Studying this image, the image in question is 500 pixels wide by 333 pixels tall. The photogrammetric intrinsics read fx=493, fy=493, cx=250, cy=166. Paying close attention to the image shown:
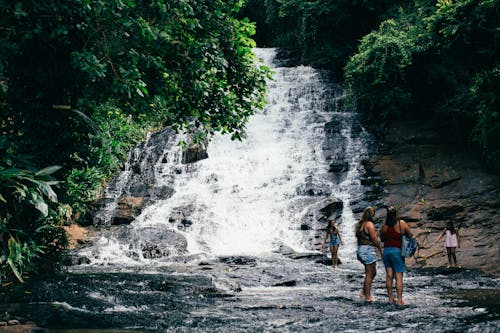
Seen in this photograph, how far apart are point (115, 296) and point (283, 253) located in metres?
8.43

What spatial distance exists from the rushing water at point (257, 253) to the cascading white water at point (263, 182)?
7 centimetres

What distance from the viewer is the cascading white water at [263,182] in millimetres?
18453

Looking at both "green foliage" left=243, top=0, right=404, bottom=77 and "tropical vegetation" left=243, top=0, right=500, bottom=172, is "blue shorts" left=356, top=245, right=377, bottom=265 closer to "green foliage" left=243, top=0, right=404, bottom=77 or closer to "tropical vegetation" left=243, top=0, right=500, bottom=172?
"tropical vegetation" left=243, top=0, right=500, bottom=172

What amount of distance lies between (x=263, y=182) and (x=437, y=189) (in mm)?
7389

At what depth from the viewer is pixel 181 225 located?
757 inches

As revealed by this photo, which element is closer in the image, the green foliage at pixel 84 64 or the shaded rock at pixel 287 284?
the green foliage at pixel 84 64

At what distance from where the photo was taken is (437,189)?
729 inches

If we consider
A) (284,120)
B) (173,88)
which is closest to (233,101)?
(173,88)

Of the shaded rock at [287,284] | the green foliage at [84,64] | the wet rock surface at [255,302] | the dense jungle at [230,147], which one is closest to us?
the green foliage at [84,64]

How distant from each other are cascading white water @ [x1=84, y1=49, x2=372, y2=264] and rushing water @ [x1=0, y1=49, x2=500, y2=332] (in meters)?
0.07

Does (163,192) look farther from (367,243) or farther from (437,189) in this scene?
(367,243)

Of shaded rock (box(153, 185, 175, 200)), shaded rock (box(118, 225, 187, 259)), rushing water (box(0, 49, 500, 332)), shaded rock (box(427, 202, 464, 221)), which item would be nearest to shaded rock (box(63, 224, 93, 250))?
A: rushing water (box(0, 49, 500, 332))

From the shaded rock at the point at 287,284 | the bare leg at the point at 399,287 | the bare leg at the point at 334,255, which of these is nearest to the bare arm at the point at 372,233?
the bare leg at the point at 399,287

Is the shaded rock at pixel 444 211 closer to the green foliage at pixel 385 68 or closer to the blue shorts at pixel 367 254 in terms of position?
the green foliage at pixel 385 68
